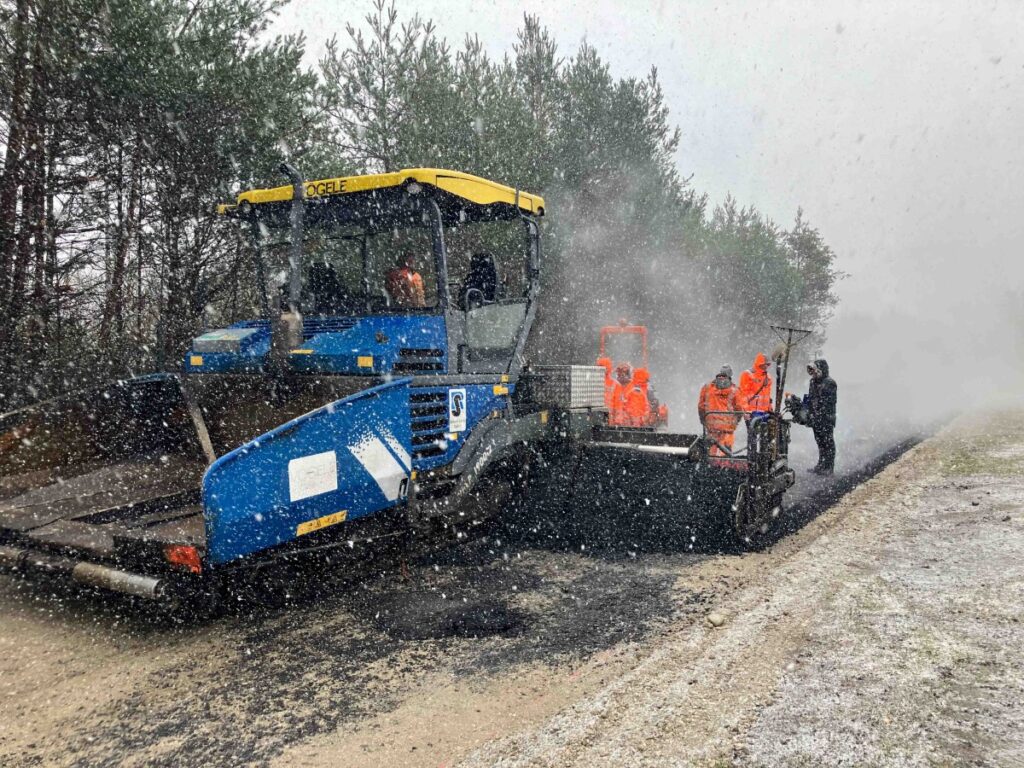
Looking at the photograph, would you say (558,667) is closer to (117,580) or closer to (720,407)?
(117,580)

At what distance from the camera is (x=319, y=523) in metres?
4.04

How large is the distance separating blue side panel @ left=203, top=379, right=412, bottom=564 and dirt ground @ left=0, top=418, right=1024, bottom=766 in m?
0.55

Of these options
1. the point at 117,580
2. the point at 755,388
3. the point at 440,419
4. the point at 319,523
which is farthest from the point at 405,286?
the point at 755,388

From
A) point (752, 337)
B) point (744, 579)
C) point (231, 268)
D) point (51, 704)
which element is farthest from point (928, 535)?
point (752, 337)

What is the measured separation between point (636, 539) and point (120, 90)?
7.90m

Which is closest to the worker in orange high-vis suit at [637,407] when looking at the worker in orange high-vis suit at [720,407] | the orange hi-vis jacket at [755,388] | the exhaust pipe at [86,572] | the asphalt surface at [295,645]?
the worker in orange high-vis suit at [720,407]

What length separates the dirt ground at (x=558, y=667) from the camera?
280 cm

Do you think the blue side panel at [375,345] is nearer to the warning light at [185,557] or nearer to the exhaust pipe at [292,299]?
the exhaust pipe at [292,299]

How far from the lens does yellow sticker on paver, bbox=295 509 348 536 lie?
12.9 feet

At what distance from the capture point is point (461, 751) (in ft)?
9.29

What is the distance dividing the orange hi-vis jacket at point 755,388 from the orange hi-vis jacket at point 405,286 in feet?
18.8

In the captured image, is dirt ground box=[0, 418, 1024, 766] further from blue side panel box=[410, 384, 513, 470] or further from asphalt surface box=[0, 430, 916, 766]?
blue side panel box=[410, 384, 513, 470]

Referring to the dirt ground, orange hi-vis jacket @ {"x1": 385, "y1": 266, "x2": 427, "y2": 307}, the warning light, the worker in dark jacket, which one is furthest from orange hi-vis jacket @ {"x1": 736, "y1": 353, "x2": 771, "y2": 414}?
the warning light

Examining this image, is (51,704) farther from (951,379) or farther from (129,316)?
(951,379)
